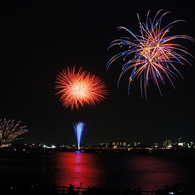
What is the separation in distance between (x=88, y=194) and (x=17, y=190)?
3.94m

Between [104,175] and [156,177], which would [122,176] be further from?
[156,177]

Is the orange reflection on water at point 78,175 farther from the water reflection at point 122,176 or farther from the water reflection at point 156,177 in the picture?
the water reflection at point 156,177

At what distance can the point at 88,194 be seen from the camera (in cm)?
1677

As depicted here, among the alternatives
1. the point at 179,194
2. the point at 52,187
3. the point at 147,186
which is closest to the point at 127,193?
the point at 179,194

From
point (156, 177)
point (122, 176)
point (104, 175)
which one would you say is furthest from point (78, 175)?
point (156, 177)

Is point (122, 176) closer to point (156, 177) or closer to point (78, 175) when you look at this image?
point (156, 177)

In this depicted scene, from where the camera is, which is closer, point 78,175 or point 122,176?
point 78,175

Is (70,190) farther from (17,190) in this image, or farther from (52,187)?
(17,190)

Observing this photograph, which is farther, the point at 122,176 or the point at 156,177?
the point at 122,176

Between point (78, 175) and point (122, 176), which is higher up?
point (78, 175)

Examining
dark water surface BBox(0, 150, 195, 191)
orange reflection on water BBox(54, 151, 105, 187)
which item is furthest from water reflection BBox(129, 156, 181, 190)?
orange reflection on water BBox(54, 151, 105, 187)

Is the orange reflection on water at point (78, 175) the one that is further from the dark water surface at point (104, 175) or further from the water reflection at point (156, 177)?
the water reflection at point (156, 177)

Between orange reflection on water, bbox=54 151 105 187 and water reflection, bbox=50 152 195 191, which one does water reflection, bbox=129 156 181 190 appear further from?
orange reflection on water, bbox=54 151 105 187

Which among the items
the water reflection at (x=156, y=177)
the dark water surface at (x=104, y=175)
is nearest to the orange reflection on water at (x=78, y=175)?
the dark water surface at (x=104, y=175)
